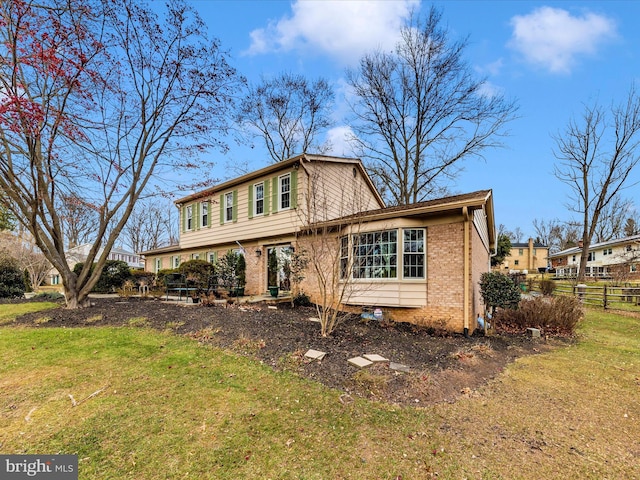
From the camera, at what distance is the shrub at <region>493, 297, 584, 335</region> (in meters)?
8.95

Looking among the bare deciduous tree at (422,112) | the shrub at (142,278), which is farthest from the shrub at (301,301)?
the bare deciduous tree at (422,112)

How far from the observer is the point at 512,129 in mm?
17734

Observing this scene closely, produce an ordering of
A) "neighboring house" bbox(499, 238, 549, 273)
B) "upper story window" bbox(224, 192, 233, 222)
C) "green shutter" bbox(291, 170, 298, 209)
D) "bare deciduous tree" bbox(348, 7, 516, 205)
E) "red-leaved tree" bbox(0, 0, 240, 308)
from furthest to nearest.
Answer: "neighboring house" bbox(499, 238, 549, 273), "bare deciduous tree" bbox(348, 7, 516, 205), "upper story window" bbox(224, 192, 233, 222), "green shutter" bbox(291, 170, 298, 209), "red-leaved tree" bbox(0, 0, 240, 308)

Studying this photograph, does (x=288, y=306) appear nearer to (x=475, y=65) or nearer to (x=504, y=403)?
(x=504, y=403)

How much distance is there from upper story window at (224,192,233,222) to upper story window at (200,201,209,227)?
169 cm

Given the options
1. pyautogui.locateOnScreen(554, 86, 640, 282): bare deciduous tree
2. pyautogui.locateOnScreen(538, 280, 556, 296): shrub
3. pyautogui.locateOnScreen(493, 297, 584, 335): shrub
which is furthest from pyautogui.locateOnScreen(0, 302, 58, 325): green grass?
pyautogui.locateOnScreen(554, 86, 640, 282): bare deciduous tree

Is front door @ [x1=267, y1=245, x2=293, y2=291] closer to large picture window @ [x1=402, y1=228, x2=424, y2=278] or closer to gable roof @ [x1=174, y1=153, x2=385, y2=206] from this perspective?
gable roof @ [x1=174, y1=153, x2=385, y2=206]

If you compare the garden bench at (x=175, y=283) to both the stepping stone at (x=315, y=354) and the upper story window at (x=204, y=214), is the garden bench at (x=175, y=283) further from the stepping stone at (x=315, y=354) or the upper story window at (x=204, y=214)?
the stepping stone at (x=315, y=354)

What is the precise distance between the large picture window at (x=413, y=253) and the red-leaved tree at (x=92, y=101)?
26.1 feet

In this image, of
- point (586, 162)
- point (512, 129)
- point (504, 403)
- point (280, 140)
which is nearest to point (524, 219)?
point (586, 162)

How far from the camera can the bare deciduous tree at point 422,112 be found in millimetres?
18156

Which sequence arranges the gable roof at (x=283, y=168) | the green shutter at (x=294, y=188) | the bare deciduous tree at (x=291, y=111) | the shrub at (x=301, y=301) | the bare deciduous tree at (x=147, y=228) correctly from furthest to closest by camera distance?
the bare deciduous tree at (x=147, y=228)
the bare deciduous tree at (x=291, y=111)
the green shutter at (x=294, y=188)
the gable roof at (x=283, y=168)
the shrub at (x=301, y=301)

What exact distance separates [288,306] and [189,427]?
24.6ft

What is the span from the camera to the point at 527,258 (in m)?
51.3
